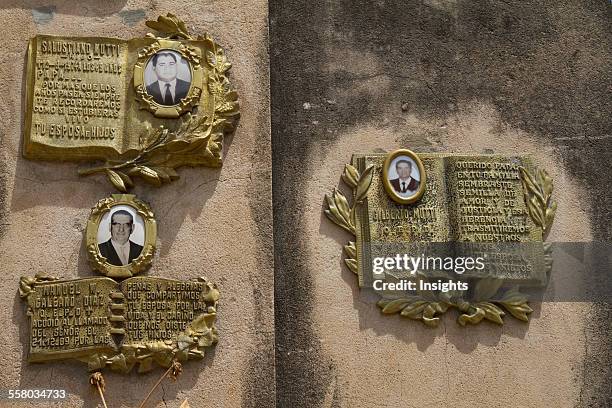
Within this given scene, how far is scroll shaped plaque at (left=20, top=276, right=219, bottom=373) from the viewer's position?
5.50 meters

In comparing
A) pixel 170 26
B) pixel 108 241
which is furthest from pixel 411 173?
pixel 108 241

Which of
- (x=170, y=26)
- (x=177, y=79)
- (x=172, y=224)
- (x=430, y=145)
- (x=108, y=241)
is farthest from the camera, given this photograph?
(x=430, y=145)

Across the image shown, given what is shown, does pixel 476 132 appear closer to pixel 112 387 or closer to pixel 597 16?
pixel 597 16

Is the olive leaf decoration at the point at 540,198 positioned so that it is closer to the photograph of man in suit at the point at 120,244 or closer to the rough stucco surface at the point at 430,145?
the rough stucco surface at the point at 430,145

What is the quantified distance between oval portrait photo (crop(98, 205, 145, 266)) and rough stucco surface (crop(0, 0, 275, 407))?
0.15 metres

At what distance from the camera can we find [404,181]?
6219mm

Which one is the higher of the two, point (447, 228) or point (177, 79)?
point (177, 79)

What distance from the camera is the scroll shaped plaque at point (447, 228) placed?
603cm

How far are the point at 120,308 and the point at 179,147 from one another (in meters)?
1.14

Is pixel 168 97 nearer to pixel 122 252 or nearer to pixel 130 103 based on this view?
pixel 130 103

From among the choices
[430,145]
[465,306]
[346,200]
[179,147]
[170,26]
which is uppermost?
[170,26]

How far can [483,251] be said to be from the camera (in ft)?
20.1

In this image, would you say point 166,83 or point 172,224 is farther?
point 166,83

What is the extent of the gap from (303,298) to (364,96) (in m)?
1.58
